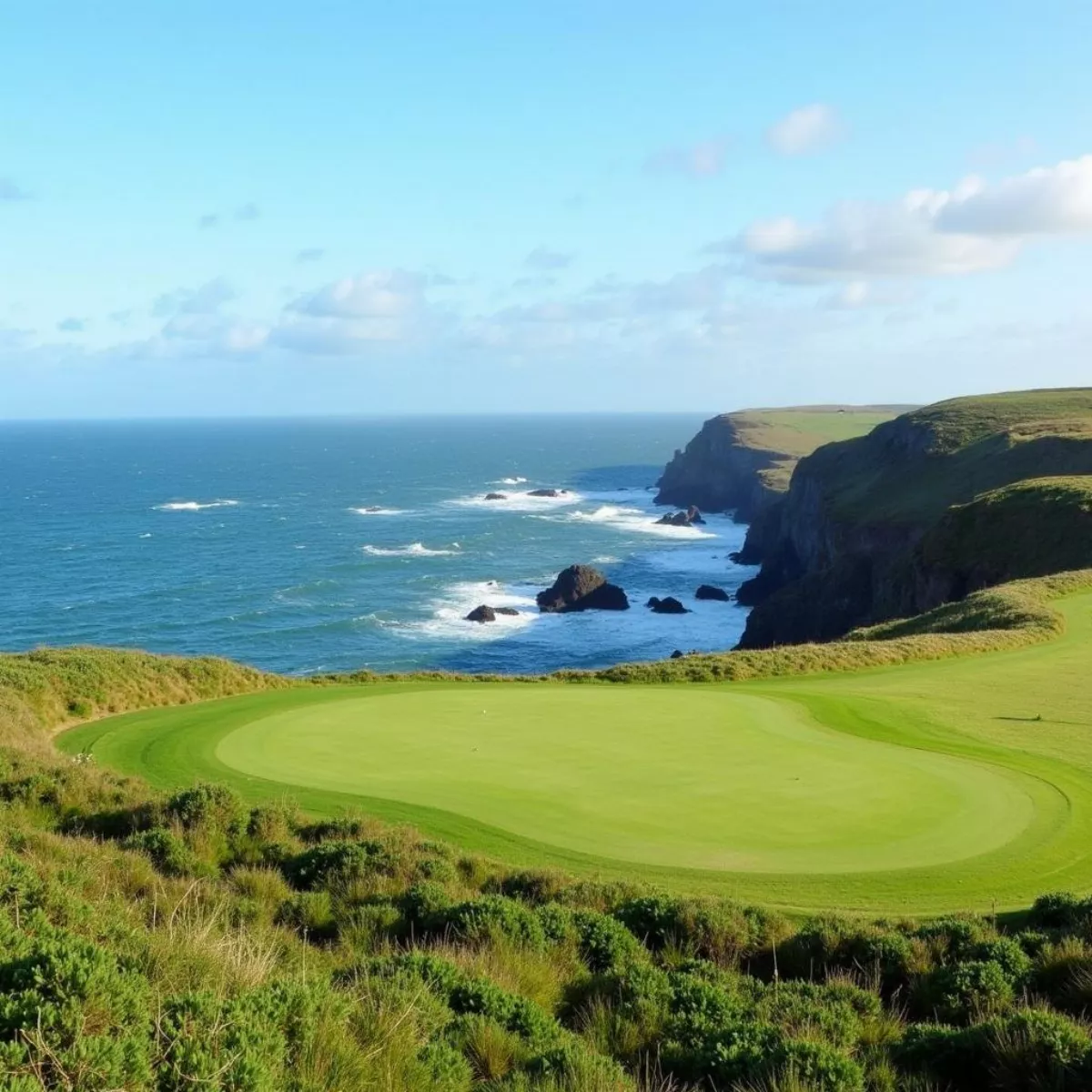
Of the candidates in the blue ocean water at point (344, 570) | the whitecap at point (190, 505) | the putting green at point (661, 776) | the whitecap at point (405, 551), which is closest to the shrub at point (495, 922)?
the putting green at point (661, 776)

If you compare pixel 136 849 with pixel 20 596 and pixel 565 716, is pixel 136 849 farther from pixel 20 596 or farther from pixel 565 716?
pixel 20 596

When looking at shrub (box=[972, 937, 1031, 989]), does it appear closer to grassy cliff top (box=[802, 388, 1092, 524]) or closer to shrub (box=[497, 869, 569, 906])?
shrub (box=[497, 869, 569, 906])

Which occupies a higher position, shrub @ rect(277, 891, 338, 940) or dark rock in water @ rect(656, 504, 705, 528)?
shrub @ rect(277, 891, 338, 940)

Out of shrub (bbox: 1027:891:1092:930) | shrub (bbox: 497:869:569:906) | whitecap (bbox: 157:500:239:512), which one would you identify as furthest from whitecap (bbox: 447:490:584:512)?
shrub (bbox: 1027:891:1092:930)

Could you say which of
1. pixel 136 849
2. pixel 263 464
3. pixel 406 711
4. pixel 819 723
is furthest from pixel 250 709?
pixel 263 464

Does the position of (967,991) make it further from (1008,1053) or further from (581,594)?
(581,594)
